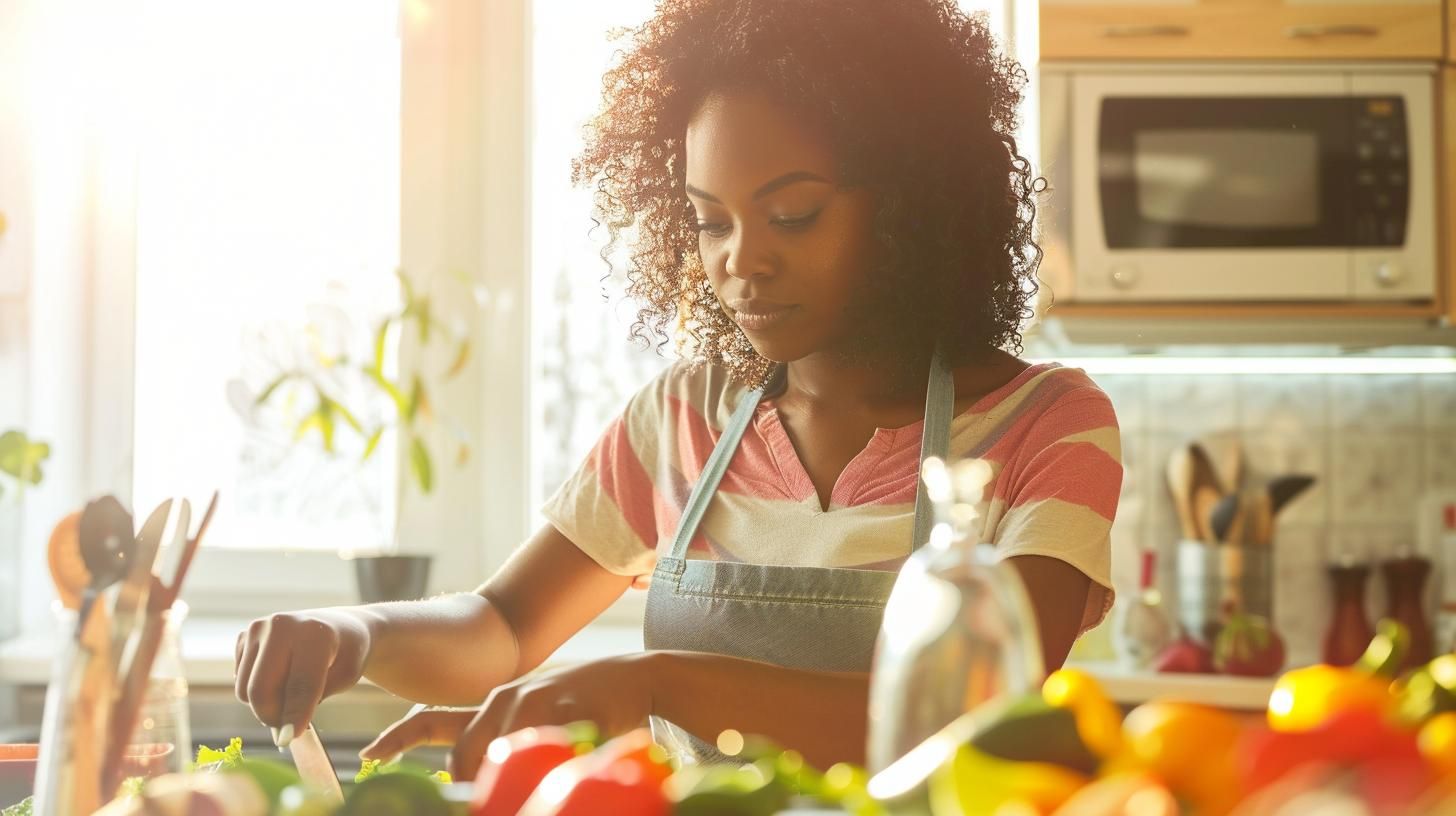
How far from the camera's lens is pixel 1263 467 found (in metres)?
2.62

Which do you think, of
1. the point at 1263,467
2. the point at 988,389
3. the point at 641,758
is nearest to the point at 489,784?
the point at 641,758

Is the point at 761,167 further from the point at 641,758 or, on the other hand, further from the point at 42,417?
the point at 42,417

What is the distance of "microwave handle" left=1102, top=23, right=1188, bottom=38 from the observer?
7.48 ft

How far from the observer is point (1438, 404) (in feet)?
8.63

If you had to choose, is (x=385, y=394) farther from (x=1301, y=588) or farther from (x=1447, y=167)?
(x=1447, y=167)

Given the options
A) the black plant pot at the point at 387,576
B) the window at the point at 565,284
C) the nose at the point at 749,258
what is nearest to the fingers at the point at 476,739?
the nose at the point at 749,258

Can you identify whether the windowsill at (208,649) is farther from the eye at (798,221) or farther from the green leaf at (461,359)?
the eye at (798,221)

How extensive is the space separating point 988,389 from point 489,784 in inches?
31.5

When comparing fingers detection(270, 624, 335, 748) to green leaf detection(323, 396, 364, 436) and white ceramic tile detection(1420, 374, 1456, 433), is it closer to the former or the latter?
green leaf detection(323, 396, 364, 436)

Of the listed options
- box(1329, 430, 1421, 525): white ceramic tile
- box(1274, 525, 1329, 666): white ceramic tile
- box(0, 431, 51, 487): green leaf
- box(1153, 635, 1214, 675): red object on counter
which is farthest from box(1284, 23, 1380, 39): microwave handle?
box(0, 431, 51, 487): green leaf

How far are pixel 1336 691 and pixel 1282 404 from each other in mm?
2230

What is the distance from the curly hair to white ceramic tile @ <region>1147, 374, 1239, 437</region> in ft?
4.33

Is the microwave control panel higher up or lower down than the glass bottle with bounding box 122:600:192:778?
higher up

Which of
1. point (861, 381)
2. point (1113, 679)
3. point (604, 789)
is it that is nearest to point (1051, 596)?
point (861, 381)
